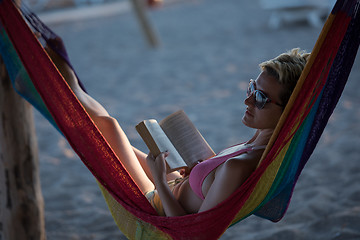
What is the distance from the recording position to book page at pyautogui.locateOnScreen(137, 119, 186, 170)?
128cm

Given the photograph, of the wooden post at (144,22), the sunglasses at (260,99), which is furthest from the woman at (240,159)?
the wooden post at (144,22)

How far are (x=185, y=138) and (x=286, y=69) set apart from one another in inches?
16.6

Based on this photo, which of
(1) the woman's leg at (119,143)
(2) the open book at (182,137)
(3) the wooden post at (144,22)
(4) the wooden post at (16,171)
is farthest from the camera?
(3) the wooden post at (144,22)

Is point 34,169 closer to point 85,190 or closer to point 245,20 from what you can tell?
point 85,190

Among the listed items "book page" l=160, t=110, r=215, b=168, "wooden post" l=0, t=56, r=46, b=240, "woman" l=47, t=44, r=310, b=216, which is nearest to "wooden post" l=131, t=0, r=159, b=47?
"wooden post" l=0, t=56, r=46, b=240

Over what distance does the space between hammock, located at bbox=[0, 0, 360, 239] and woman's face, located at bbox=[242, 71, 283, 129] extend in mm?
65

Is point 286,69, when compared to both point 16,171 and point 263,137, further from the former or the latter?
point 16,171

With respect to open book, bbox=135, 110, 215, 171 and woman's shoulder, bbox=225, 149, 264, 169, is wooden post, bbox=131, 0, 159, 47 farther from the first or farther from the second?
woman's shoulder, bbox=225, 149, 264, 169

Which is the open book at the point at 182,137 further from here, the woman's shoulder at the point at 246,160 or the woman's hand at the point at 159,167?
the woman's shoulder at the point at 246,160

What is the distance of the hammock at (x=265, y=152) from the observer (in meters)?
1.14

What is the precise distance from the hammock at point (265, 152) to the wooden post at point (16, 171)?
10 centimetres

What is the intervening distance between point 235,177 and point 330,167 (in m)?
1.47

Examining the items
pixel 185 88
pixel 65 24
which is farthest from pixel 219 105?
pixel 65 24

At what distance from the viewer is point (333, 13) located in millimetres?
1127
